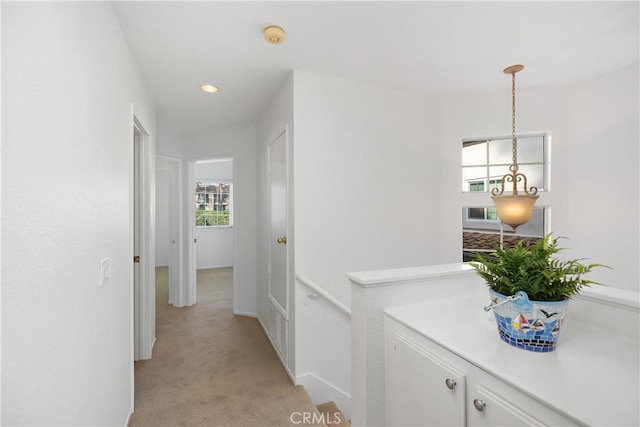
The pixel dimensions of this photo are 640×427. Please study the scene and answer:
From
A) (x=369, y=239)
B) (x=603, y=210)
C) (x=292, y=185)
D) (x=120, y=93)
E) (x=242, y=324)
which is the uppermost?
(x=120, y=93)

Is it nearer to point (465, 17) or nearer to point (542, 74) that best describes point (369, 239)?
point (465, 17)

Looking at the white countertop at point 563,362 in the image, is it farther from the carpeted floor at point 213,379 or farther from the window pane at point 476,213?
the window pane at point 476,213

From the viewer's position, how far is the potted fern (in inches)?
39.3

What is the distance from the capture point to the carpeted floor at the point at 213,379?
Answer: 196 cm

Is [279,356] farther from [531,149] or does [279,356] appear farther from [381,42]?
[531,149]

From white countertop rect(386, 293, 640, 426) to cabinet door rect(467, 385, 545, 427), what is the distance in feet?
0.22

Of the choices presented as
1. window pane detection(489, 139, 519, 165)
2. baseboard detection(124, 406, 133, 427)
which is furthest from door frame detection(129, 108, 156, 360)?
window pane detection(489, 139, 519, 165)

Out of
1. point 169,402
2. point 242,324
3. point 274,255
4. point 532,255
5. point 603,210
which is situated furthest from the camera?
point 242,324

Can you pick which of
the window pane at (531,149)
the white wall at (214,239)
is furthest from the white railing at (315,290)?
the white wall at (214,239)

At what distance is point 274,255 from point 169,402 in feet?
4.48

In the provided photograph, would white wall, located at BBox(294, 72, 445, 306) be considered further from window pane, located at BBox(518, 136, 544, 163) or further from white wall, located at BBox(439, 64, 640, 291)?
window pane, located at BBox(518, 136, 544, 163)

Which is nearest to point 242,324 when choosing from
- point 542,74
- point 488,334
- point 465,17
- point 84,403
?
point 84,403

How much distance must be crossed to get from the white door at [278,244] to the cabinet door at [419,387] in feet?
4.43

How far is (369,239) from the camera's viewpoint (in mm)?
2635
